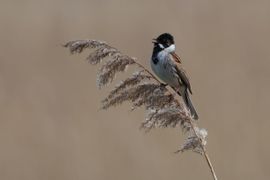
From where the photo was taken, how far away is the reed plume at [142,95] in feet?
8.50

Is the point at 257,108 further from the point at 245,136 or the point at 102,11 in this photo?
the point at 102,11

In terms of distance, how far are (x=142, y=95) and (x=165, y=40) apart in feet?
4.77

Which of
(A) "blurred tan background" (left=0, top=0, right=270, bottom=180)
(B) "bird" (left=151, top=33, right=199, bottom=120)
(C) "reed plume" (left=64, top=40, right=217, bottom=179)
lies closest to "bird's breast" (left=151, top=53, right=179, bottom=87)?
(B) "bird" (left=151, top=33, right=199, bottom=120)

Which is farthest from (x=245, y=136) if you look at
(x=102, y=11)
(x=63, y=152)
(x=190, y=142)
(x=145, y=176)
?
(x=190, y=142)

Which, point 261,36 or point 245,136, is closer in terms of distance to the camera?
point 245,136

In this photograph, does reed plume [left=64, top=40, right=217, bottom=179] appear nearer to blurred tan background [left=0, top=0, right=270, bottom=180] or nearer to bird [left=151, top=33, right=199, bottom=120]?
bird [left=151, top=33, right=199, bottom=120]

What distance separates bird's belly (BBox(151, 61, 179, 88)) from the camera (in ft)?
13.6

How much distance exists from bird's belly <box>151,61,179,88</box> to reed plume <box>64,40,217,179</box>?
4.35 ft

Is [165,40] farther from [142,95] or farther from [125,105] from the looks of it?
[125,105]

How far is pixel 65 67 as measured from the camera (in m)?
6.27

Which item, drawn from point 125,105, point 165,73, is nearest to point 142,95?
point 165,73

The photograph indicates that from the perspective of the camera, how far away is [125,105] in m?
6.10

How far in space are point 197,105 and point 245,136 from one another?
0.56 m

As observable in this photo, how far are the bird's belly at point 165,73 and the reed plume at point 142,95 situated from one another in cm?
133
